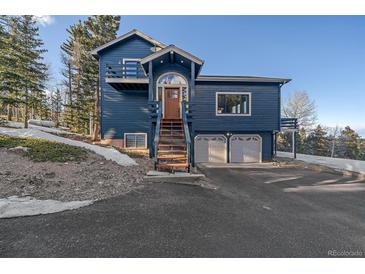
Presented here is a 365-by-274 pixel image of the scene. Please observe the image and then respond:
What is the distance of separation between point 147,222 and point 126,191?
1.95 meters

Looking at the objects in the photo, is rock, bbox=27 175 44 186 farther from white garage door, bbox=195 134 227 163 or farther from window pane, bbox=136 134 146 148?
white garage door, bbox=195 134 227 163

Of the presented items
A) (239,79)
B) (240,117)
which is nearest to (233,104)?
(240,117)

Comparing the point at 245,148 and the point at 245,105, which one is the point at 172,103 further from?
the point at 245,148

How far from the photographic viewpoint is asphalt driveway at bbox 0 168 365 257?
101 inches

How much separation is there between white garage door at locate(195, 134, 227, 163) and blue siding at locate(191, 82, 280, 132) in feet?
2.35

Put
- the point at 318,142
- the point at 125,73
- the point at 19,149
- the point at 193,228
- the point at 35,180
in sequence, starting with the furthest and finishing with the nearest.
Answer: the point at 318,142, the point at 125,73, the point at 19,149, the point at 35,180, the point at 193,228

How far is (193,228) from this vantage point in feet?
10.3

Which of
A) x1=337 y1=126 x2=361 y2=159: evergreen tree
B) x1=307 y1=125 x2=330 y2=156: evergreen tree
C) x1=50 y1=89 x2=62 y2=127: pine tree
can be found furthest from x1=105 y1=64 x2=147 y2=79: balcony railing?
x1=337 y1=126 x2=361 y2=159: evergreen tree

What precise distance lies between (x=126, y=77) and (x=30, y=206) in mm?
9311

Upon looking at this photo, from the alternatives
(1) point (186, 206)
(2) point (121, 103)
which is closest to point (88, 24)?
(2) point (121, 103)

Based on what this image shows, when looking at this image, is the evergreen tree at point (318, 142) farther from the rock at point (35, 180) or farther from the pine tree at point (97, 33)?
the rock at point (35, 180)

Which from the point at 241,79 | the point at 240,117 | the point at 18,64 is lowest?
the point at 240,117

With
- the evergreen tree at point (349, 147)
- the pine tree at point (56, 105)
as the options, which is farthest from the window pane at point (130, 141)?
the evergreen tree at point (349, 147)

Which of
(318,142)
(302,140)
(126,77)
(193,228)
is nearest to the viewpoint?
(193,228)
